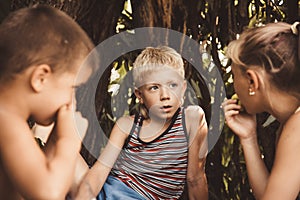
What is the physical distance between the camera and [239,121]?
2.18 metres

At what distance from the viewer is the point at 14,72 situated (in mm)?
1765

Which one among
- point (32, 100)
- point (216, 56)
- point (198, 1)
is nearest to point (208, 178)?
point (216, 56)

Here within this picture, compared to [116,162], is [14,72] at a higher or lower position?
higher

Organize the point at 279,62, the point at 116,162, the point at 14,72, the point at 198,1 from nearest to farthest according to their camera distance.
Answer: the point at 14,72
the point at 279,62
the point at 116,162
the point at 198,1

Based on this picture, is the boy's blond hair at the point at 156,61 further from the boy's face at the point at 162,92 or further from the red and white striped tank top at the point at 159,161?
the red and white striped tank top at the point at 159,161

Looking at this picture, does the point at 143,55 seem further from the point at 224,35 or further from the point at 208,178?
the point at 208,178

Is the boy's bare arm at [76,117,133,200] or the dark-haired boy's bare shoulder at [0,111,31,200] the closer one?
the dark-haired boy's bare shoulder at [0,111,31,200]

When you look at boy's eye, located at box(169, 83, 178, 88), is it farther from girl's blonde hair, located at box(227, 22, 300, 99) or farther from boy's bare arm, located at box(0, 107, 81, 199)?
boy's bare arm, located at box(0, 107, 81, 199)

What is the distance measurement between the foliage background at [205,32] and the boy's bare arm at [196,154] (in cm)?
14

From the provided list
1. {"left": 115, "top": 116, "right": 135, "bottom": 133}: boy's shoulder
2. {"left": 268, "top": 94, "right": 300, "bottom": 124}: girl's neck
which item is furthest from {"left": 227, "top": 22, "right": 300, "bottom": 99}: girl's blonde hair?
{"left": 115, "top": 116, "right": 135, "bottom": 133}: boy's shoulder

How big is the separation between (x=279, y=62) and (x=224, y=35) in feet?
1.92

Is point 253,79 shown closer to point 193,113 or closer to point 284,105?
point 284,105

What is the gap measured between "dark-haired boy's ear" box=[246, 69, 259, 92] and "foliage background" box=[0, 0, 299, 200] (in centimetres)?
33

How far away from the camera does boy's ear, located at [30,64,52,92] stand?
5.78 feet
